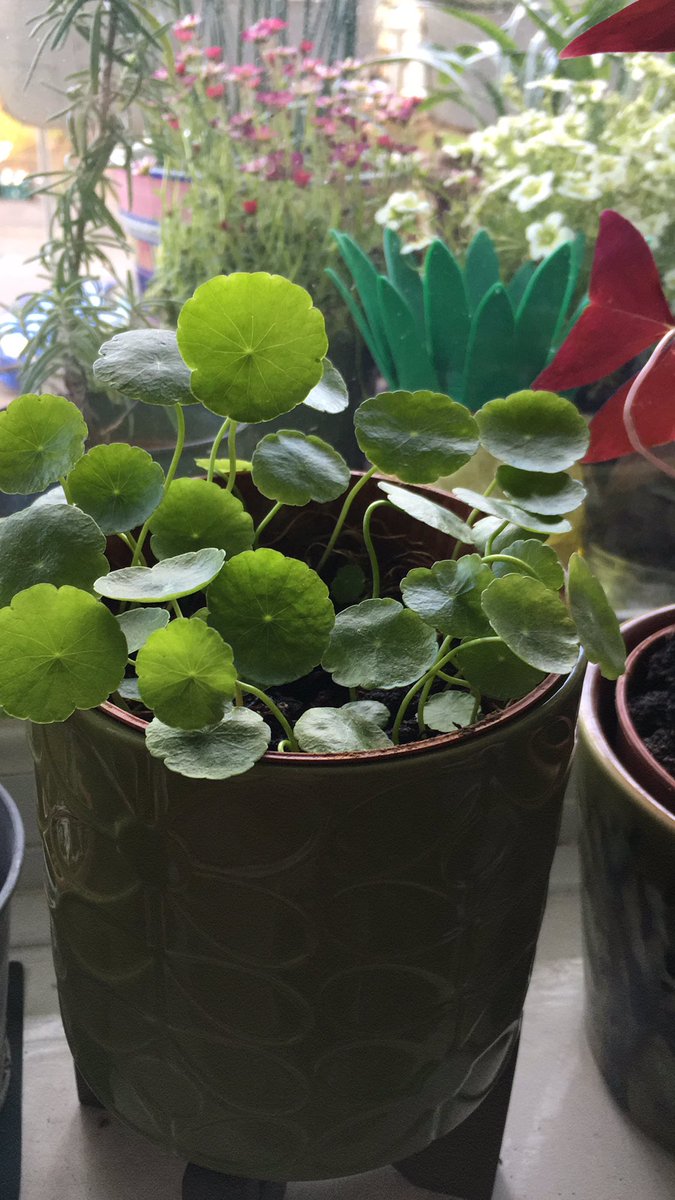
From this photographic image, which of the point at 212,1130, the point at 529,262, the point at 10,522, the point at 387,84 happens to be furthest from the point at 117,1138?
the point at 387,84

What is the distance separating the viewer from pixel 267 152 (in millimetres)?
897

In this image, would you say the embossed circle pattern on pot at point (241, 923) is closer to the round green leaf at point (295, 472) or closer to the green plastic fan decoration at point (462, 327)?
the round green leaf at point (295, 472)

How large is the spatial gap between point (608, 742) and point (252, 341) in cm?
33

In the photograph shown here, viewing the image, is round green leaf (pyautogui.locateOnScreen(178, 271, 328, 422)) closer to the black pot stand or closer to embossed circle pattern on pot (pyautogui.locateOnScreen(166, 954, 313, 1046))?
embossed circle pattern on pot (pyautogui.locateOnScreen(166, 954, 313, 1046))

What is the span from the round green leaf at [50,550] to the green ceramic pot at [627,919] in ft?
1.00

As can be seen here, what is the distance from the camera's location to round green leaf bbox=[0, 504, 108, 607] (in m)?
0.42

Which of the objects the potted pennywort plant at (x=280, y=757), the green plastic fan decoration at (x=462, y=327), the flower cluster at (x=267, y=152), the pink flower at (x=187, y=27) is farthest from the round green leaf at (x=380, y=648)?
the pink flower at (x=187, y=27)

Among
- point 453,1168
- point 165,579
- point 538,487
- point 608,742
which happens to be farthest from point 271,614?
point 453,1168

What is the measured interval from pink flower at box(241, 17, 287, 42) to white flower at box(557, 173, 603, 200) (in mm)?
267

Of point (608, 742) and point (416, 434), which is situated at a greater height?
point (416, 434)

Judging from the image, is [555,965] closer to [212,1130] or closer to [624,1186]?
[624,1186]

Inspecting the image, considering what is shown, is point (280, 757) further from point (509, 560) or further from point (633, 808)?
point (633, 808)

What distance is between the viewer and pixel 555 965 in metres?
0.81

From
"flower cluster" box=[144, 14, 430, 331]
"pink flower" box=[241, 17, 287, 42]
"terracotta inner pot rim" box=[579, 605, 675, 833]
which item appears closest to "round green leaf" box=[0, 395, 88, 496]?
"terracotta inner pot rim" box=[579, 605, 675, 833]
